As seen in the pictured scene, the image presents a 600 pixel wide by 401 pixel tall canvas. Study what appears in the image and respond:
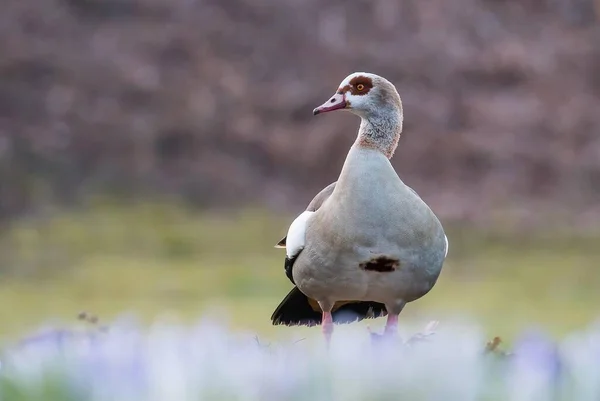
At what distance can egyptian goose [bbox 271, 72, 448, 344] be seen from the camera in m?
2.21

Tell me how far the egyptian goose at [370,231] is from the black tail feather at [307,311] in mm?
181

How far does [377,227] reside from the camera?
2.19 meters

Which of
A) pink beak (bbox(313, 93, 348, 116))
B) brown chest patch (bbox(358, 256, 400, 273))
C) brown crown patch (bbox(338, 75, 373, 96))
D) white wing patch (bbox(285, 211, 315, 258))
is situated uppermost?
brown crown patch (bbox(338, 75, 373, 96))

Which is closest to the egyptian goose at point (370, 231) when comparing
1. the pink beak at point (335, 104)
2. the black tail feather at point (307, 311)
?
the pink beak at point (335, 104)

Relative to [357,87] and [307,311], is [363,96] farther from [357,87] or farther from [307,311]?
[307,311]

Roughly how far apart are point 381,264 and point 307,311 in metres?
0.54

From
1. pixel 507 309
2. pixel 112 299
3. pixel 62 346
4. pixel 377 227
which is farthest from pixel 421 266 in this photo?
pixel 112 299

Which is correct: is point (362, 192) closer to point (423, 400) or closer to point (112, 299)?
point (423, 400)

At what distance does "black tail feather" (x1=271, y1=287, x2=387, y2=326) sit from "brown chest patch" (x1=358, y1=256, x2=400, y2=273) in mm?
416

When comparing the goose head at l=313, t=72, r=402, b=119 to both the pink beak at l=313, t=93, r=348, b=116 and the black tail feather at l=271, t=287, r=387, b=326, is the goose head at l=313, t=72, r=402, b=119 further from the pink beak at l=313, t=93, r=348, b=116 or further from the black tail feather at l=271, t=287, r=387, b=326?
the black tail feather at l=271, t=287, r=387, b=326

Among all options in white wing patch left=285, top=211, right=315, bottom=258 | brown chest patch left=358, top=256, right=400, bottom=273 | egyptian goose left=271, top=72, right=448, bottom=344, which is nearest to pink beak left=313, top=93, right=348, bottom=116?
egyptian goose left=271, top=72, right=448, bottom=344

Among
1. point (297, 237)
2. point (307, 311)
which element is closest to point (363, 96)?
point (297, 237)

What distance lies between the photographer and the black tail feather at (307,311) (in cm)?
264

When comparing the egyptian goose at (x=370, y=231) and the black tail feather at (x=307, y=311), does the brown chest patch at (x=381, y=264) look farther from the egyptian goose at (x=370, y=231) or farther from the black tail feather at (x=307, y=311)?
the black tail feather at (x=307, y=311)
